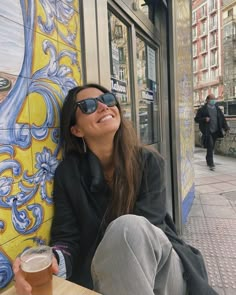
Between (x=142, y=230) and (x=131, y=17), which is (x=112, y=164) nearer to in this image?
(x=142, y=230)

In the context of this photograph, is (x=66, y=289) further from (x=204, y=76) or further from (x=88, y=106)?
(x=204, y=76)

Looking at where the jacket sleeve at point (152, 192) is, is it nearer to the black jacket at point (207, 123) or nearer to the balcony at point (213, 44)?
the black jacket at point (207, 123)

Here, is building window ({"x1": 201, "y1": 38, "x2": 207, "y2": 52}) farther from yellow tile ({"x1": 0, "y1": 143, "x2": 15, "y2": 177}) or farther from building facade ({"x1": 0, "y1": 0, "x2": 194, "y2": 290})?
yellow tile ({"x1": 0, "y1": 143, "x2": 15, "y2": 177})

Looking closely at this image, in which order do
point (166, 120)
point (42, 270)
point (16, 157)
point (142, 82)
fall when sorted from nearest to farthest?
1. point (42, 270)
2. point (16, 157)
3. point (142, 82)
4. point (166, 120)

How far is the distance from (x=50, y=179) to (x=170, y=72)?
2.37 m

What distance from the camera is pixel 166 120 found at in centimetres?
363

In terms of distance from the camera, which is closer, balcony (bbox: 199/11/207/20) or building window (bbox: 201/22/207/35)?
balcony (bbox: 199/11/207/20)

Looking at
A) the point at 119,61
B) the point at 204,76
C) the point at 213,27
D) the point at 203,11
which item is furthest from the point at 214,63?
the point at 119,61

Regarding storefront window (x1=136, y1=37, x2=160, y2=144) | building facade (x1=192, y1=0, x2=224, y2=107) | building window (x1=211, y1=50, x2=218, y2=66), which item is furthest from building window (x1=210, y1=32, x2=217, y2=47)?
storefront window (x1=136, y1=37, x2=160, y2=144)

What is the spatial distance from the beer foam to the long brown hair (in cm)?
60

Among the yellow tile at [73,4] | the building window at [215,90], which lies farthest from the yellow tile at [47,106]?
the building window at [215,90]

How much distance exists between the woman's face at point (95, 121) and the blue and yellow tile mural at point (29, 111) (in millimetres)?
117

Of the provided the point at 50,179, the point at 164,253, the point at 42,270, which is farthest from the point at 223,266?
the point at 42,270

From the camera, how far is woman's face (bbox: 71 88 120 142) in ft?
5.04
